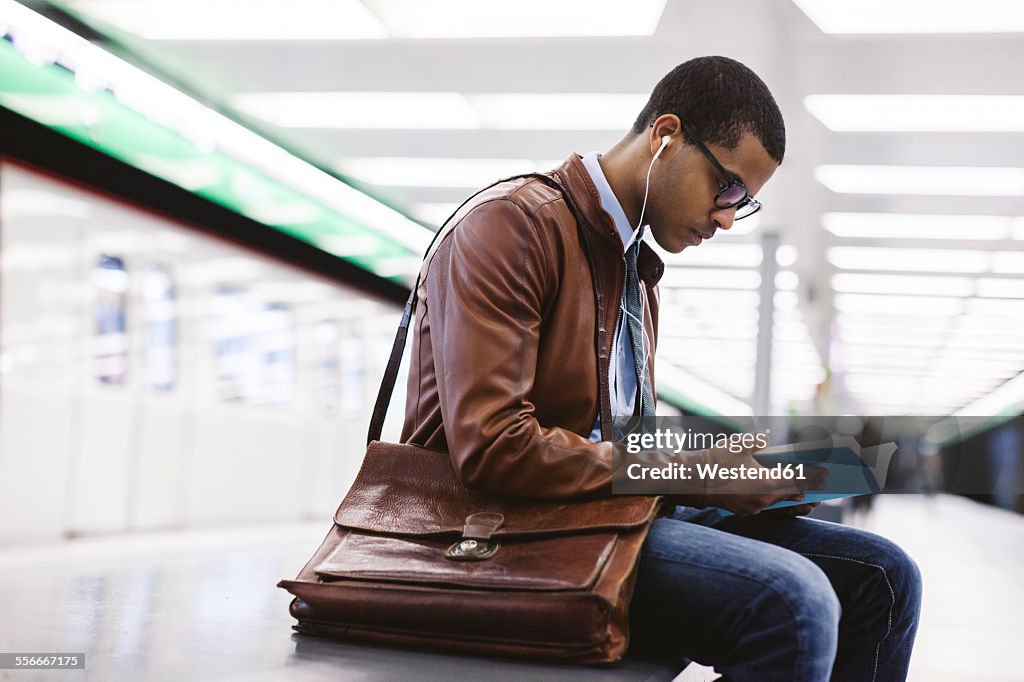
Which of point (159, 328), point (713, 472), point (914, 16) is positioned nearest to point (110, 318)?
point (159, 328)

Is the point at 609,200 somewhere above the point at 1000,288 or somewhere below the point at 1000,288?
below

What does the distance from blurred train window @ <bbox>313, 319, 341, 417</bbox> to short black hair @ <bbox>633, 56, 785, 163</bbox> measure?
964cm

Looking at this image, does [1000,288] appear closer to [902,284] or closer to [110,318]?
[902,284]

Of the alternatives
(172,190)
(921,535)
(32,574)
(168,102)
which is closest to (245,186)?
(172,190)

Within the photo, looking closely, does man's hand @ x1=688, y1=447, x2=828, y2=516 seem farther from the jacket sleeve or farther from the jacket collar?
the jacket collar

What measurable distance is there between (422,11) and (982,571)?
6.69 m

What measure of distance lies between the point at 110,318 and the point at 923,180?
6.97 m

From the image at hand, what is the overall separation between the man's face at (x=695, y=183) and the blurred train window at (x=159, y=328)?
23.7 feet

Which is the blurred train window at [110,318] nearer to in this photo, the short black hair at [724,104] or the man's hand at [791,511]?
the short black hair at [724,104]

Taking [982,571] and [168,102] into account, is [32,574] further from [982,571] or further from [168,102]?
[982,571]

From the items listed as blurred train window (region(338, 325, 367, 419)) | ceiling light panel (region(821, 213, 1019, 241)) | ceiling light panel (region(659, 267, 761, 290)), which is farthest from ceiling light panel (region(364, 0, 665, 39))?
blurred train window (region(338, 325, 367, 419))

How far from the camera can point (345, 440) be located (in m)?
12.0

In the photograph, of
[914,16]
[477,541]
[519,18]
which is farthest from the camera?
[519,18]

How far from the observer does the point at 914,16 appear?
16.7 ft
